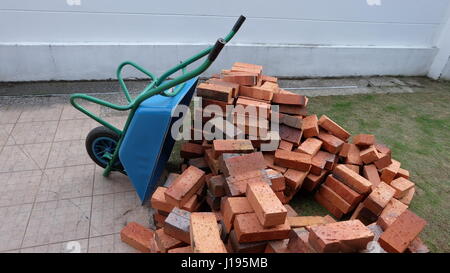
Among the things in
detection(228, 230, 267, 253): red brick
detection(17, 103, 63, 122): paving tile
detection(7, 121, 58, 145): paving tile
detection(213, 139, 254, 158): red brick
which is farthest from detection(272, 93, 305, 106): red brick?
detection(17, 103, 63, 122): paving tile

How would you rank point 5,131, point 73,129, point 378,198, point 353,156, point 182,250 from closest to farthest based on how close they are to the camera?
point 182,250 → point 378,198 → point 353,156 → point 5,131 → point 73,129

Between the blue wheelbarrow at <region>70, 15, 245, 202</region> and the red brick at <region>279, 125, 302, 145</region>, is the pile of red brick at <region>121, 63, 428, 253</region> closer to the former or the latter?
the red brick at <region>279, 125, 302, 145</region>

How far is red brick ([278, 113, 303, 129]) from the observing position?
3531 mm

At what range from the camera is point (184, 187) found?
110 inches

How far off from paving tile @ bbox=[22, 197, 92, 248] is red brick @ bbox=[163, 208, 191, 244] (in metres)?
0.89

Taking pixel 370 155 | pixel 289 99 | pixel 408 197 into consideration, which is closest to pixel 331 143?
pixel 370 155

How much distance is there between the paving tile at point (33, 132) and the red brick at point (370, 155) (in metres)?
4.18

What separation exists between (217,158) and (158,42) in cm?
365

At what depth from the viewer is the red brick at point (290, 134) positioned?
352cm

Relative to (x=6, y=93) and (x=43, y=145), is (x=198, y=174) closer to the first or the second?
(x=43, y=145)

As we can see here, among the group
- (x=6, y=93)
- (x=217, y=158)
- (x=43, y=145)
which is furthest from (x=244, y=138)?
(x=6, y=93)

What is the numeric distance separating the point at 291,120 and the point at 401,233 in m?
1.65

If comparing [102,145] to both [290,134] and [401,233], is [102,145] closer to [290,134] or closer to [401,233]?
[290,134]

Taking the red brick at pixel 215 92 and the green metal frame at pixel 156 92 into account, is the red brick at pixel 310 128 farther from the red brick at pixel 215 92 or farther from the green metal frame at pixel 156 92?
the green metal frame at pixel 156 92
